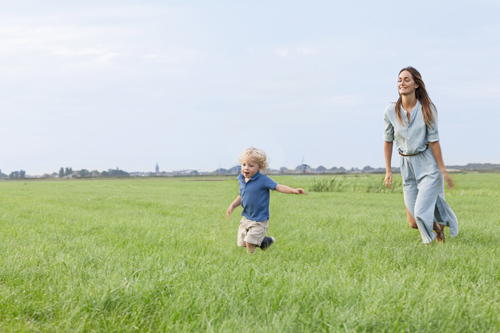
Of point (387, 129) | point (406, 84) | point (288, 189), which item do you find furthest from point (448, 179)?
point (288, 189)

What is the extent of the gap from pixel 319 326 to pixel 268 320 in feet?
1.05

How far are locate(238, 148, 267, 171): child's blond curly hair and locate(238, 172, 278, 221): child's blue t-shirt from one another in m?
0.17

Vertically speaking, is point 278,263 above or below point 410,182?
below

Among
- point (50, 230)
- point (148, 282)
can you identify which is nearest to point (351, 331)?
point (148, 282)

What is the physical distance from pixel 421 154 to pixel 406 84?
3.30 ft

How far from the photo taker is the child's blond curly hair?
16.7 feet

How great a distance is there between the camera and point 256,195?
5242 millimetres

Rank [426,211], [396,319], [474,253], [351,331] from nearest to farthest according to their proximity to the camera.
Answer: [351,331], [396,319], [474,253], [426,211]

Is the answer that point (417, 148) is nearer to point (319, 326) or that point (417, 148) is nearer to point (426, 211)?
point (426, 211)

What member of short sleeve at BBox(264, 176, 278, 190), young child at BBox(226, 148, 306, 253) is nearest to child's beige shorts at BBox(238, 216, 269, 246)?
young child at BBox(226, 148, 306, 253)

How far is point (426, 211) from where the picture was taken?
600 cm

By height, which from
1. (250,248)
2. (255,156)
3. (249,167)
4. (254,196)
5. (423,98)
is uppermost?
(423,98)

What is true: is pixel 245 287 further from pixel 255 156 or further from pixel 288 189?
pixel 255 156

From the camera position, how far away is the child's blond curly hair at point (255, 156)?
16.7ft
